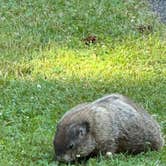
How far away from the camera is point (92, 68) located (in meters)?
10.1

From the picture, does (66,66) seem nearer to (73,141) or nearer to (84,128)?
(84,128)

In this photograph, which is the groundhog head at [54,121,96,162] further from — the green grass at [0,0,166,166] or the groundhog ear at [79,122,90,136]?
the green grass at [0,0,166,166]

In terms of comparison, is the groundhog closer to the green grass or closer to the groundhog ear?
the groundhog ear

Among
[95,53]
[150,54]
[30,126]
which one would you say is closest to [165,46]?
[150,54]

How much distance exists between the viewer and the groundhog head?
6496 millimetres

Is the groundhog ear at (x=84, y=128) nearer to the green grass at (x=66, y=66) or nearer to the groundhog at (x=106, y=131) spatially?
the groundhog at (x=106, y=131)

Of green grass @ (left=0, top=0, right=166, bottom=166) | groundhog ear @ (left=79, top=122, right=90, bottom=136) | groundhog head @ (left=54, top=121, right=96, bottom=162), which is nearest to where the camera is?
groundhog head @ (left=54, top=121, right=96, bottom=162)

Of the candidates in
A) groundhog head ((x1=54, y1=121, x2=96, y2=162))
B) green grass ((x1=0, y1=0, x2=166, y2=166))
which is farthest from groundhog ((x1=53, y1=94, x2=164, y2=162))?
green grass ((x1=0, y1=0, x2=166, y2=166))

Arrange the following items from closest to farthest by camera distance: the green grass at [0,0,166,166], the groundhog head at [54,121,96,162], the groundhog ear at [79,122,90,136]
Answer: the groundhog head at [54,121,96,162], the groundhog ear at [79,122,90,136], the green grass at [0,0,166,166]

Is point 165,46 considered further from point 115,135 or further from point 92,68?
point 115,135

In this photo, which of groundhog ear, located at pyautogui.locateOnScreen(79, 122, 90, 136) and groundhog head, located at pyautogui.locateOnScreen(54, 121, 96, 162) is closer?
groundhog head, located at pyautogui.locateOnScreen(54, 121, 96, 162)

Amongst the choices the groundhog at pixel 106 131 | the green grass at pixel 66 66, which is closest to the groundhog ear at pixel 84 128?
the groundhog at pixel 106 131

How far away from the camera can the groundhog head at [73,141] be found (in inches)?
256

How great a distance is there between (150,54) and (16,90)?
8.37 ft
